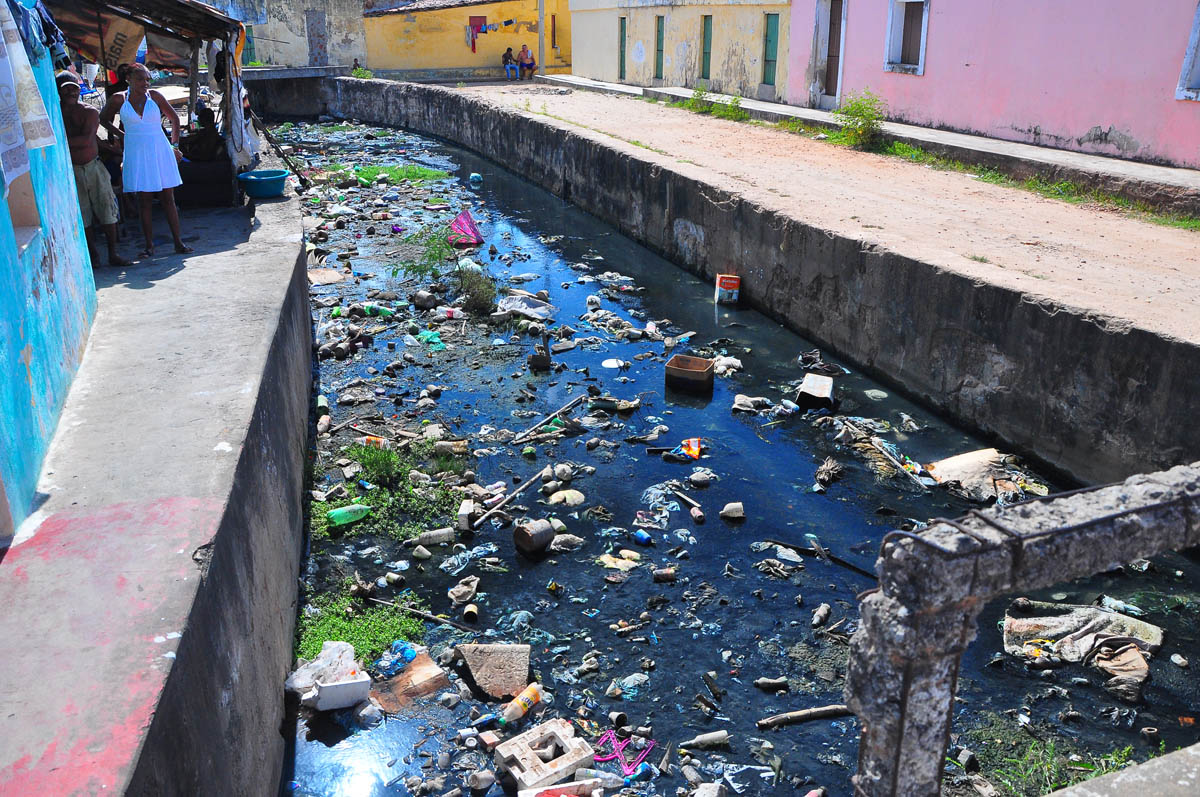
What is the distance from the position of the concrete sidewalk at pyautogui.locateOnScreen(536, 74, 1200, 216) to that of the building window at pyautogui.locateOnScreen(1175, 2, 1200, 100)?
2.52ft

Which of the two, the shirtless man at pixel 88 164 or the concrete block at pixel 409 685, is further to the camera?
the shirtless man at pixel 88 164

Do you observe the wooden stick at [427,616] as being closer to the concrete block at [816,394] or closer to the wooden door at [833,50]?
the concrete block at [816,394]

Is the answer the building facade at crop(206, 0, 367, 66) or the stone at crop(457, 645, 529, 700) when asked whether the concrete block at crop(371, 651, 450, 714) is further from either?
the building facade at crop(206, 0, 367, 66)

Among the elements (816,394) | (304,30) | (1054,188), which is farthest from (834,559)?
(304,30)

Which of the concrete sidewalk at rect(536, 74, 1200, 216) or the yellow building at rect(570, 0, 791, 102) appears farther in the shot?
the yellow building at rect(570, 0, 791, 102)

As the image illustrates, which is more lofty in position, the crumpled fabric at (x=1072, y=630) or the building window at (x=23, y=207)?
the building window at (x=23, y=207)

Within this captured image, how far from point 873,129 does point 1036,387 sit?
7.87m

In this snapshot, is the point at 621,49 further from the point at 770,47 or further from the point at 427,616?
the point at 427,616

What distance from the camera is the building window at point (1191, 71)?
9.59 metres

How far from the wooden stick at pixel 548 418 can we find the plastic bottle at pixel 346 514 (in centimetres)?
139

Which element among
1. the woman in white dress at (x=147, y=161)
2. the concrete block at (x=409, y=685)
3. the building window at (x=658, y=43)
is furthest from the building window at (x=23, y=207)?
the building window at (x=658, y=43)

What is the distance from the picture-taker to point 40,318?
4148 mm

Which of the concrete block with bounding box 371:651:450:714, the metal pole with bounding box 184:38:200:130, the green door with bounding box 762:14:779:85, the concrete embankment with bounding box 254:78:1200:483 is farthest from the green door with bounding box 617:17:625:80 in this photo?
the concrete block with bounding box 371:651:450:714

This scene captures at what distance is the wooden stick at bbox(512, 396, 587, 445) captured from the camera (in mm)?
6760
